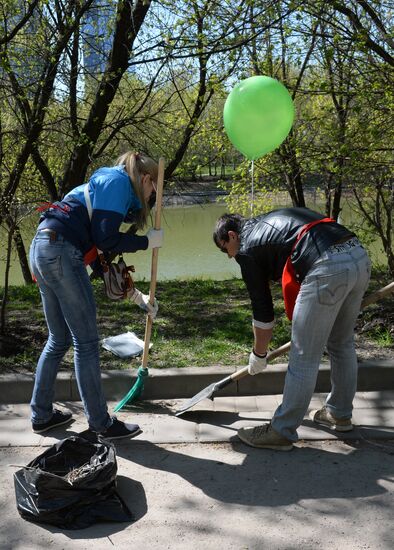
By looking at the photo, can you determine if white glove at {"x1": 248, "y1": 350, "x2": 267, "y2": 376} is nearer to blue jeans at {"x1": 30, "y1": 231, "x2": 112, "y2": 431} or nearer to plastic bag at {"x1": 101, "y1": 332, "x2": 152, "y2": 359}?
blue jeans at {"x1": 30, "y1": 231, "x2": 112, "y2": 431}

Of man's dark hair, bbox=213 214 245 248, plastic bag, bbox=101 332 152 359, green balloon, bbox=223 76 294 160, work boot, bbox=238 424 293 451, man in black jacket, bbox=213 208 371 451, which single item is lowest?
work boot, bbox=238 424 293 451

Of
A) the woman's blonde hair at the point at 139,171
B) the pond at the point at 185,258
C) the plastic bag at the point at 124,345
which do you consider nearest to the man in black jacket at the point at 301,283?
the woman's blonde hair at the point at 139,171

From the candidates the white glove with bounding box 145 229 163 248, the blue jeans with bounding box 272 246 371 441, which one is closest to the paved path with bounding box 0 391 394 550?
the blue jeans with bounding box 272 246 371 441

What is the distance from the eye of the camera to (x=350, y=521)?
111 inches

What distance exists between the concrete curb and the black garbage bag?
55.5 inches

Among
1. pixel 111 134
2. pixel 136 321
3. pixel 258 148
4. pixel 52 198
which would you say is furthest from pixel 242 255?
pixel 52 198

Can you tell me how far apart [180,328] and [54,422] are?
6.69 ft

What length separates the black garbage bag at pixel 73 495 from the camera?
290 cm

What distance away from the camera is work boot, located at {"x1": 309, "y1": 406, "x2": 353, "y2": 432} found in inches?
148

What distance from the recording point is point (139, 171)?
11.8ft

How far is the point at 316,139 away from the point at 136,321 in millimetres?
3409

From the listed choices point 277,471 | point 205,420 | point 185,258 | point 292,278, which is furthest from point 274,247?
point 185,258

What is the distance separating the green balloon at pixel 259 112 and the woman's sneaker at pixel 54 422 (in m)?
2.26

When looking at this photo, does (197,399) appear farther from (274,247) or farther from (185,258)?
(185,258)
